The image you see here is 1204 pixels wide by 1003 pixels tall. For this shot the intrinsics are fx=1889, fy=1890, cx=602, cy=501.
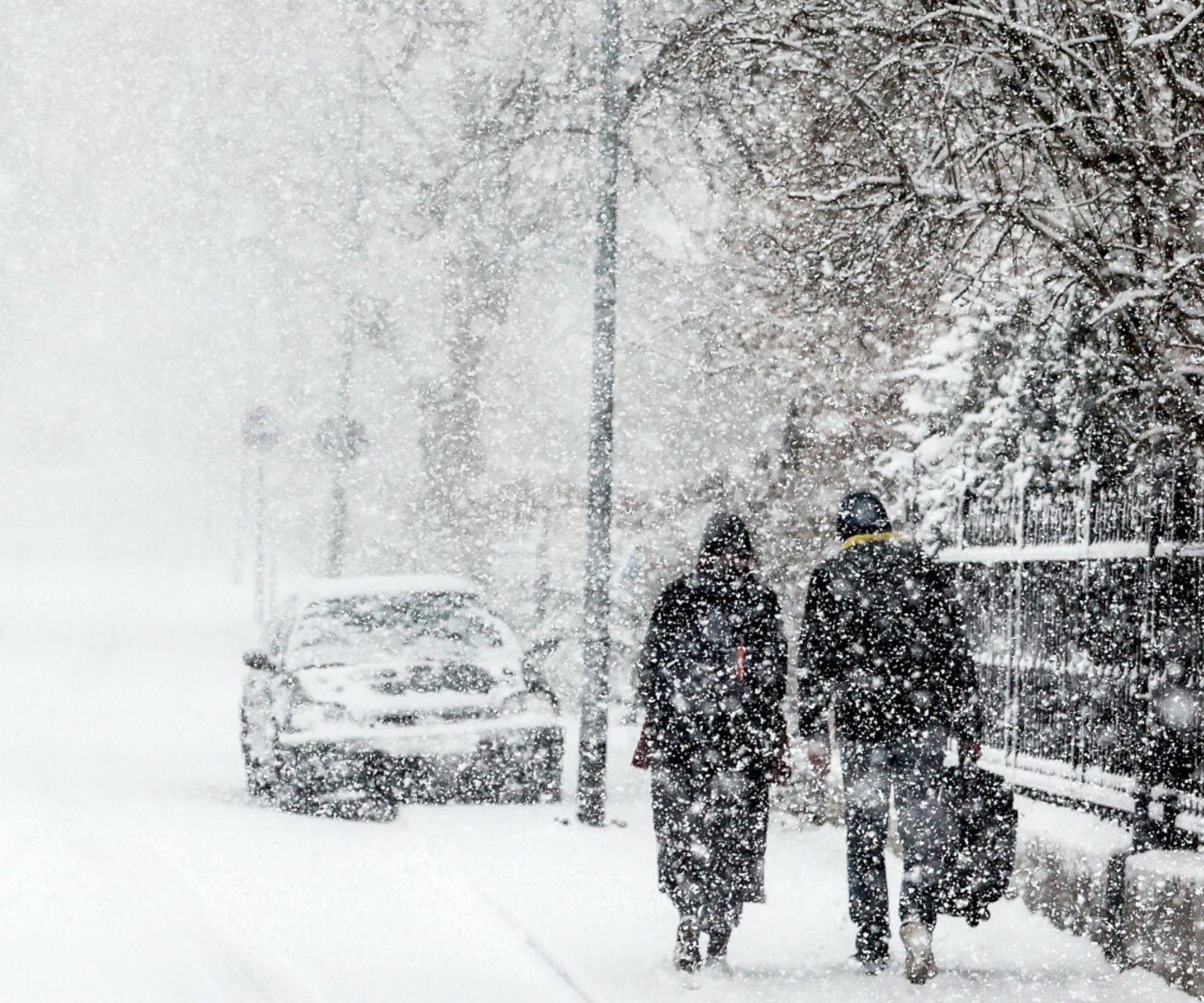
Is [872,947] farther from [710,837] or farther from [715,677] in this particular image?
[715,677]

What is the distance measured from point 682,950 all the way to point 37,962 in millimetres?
2547

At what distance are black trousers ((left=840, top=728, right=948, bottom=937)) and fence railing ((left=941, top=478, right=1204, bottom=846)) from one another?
904 millimetres

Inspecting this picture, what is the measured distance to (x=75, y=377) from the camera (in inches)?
3194

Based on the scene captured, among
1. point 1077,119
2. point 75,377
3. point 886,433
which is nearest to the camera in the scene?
point 1077,119

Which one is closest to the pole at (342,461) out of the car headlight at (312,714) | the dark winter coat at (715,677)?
the car headlight at (312,714)

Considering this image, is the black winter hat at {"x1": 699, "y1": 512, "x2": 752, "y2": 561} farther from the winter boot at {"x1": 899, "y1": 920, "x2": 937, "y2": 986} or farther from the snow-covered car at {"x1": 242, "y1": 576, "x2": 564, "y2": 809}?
the snow-covered car at {"x1": 242, "y1": 576, "x2": 564, "y2": 809}

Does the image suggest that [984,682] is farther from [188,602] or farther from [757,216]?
[188,602]

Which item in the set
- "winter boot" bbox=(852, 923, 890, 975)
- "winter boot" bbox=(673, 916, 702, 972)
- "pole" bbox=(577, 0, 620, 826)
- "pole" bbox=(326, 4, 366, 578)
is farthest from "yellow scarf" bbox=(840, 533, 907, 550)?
"pole" bbox=(326, 4, 366, 578)

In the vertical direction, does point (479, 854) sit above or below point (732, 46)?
below

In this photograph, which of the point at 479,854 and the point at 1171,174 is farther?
the point at 479,854

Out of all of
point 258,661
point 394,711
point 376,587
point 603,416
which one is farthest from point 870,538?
point 376,587

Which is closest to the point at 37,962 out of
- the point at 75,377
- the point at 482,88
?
the point at 482,88

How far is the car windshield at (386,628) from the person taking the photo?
42.0 ft

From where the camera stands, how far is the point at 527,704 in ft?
41.7
